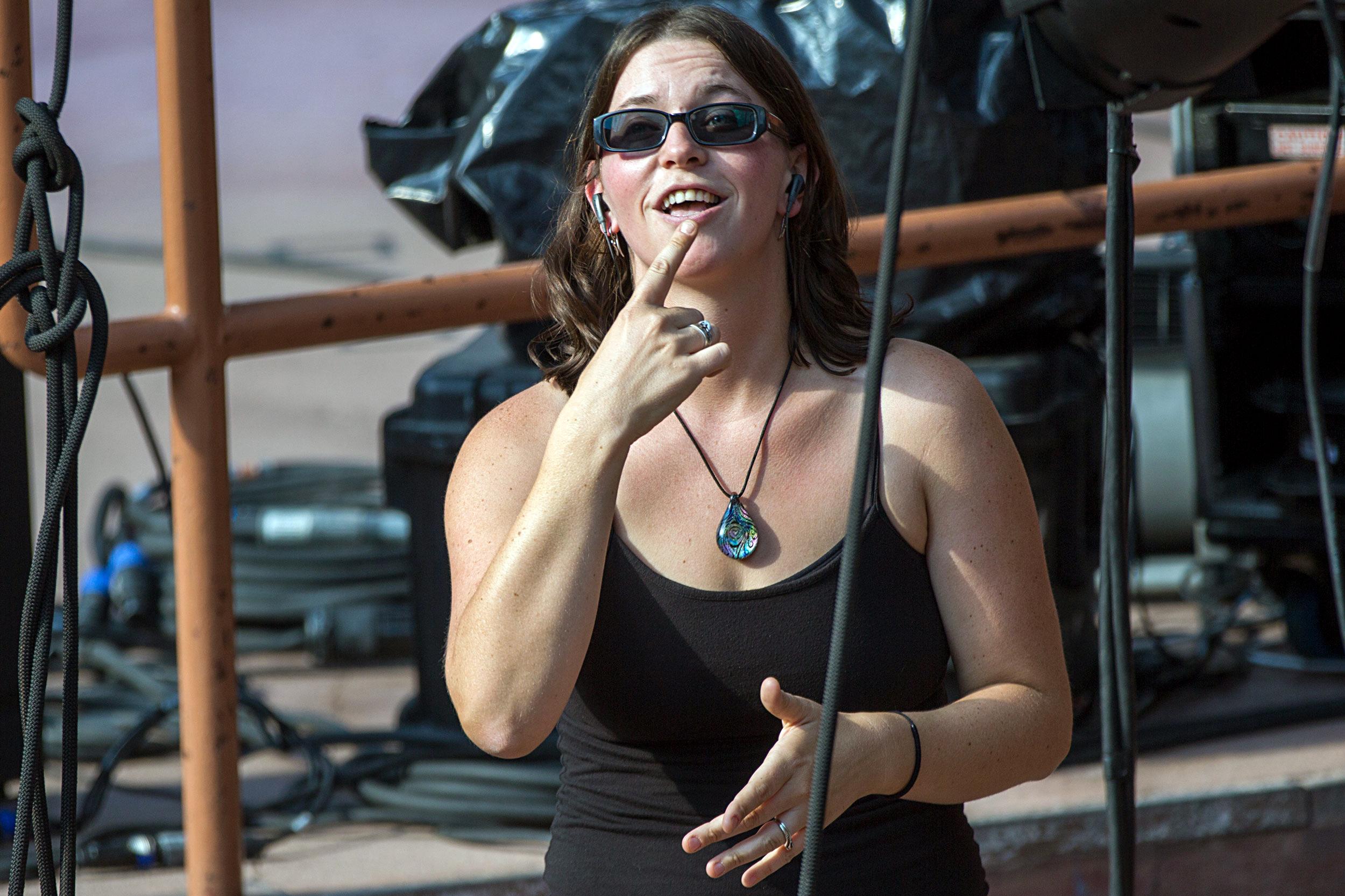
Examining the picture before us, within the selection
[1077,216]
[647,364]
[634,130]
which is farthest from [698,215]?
[1077,216]

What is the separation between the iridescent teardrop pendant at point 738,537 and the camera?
4.97ft

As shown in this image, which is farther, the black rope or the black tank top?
the black tank top

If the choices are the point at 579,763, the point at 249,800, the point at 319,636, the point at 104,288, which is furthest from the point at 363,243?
the point at 579,763

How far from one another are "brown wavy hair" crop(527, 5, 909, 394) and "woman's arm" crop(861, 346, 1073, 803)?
174mm

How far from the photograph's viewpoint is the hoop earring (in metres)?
1.66

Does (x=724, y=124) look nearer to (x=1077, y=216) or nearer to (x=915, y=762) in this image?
(x=915, y=762)

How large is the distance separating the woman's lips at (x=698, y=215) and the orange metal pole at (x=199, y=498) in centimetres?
76

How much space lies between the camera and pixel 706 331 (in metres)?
1.39

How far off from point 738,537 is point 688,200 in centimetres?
39

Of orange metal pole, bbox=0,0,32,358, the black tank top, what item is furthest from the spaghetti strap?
orange metal pole, bbox=0,0,32,358

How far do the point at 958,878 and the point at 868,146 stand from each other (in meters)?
1.70

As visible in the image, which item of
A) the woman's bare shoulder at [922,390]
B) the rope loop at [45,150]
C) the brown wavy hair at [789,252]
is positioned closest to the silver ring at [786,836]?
the woman's bare shoulder at [922,390]

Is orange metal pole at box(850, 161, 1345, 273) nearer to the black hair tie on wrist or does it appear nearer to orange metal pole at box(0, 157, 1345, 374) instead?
orange metal pole at box(0, 157, 1345, 374)

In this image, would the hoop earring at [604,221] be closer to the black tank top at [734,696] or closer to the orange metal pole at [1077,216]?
the black tank top at [734,696]
